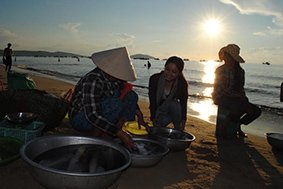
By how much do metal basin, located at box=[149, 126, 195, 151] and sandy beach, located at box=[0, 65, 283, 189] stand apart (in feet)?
0.54

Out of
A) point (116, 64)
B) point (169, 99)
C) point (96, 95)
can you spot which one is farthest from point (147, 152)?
point (169, 99)

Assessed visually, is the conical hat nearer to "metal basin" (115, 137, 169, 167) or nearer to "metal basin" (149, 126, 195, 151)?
"metal basin" (115, 137, 169, 167)

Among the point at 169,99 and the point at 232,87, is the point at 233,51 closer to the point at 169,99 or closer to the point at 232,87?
the point at 232,87

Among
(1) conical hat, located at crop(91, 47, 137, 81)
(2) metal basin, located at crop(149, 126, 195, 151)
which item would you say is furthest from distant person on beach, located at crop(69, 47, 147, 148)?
(2) metal basin, located at crop(149, 126, 195, 151)

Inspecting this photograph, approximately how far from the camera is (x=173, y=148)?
3.90m

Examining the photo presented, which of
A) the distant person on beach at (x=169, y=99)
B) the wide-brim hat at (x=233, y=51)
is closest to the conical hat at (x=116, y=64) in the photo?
the distant person on beach at (x=169, y=99)

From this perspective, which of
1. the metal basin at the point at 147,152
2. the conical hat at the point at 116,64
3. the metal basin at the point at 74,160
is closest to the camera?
the metal basin at the point at 74,160

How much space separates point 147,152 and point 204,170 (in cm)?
81

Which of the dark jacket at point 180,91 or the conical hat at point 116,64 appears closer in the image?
the conical hat at point 116,64

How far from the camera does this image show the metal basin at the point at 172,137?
3.84 m

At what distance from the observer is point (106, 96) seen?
3.20 m

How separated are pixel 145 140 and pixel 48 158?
59.1 inches

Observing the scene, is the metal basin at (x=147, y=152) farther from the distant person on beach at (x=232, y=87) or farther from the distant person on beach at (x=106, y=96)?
the distant person on beach at (x=232, y=87)

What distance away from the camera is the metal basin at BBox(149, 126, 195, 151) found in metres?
3.84
